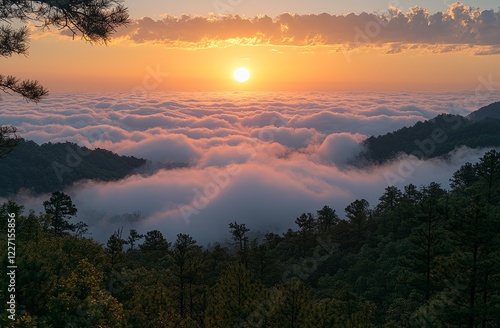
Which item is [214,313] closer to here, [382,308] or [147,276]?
[147,276]

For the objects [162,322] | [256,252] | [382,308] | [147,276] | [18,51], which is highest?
[18,51]

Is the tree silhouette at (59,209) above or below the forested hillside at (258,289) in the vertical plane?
below

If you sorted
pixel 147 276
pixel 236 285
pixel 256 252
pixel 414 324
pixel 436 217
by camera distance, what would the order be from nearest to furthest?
pixel 414 324 < pixel 236 285 < pixel 436 217 < pixel 147 276 < pixel 256 252

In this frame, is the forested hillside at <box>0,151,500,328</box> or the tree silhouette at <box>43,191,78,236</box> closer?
the forested hillside at <box>0,151,500,328</box>

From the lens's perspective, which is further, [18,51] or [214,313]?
[214,313]

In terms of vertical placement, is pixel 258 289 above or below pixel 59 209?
above

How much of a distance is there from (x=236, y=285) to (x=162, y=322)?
22.0 feet

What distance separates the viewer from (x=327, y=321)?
→ 2380cm

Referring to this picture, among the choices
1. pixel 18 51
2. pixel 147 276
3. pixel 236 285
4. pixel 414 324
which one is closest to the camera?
pixel 18 51

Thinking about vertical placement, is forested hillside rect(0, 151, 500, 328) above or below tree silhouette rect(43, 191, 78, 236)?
above

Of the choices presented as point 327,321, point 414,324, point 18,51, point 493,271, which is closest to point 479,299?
point 493,271

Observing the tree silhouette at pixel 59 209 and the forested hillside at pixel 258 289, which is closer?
the forested hillside at pixel 258 289

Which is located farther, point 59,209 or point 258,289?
point 59,209

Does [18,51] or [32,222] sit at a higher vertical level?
[18,51]
